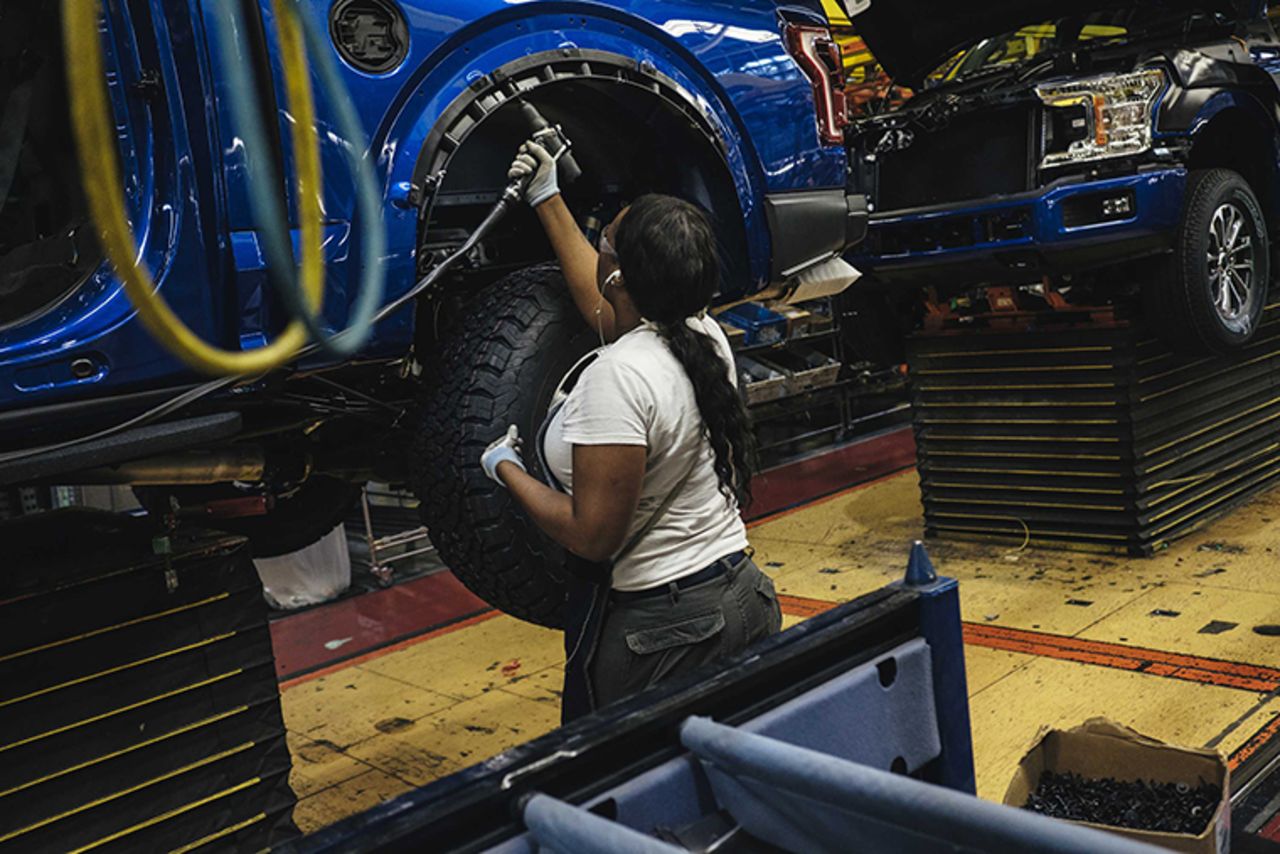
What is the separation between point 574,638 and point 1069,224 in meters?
3.03

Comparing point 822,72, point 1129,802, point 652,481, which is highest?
point 822,72

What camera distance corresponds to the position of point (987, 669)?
3.87 m

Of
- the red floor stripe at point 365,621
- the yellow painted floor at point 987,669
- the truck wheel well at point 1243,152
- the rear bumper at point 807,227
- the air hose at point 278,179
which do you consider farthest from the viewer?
the red floor stripe at point 365,621

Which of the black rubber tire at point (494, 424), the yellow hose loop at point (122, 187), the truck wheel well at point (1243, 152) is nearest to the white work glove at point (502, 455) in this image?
the black rubber tire at point (494, 424)

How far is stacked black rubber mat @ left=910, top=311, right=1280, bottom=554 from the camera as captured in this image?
5.04 meters

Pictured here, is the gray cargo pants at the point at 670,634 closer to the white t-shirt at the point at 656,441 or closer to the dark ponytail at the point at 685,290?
the white t-shirt at the point at 656,441

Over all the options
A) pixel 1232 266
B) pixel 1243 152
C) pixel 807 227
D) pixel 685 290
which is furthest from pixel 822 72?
pixel 1243 152

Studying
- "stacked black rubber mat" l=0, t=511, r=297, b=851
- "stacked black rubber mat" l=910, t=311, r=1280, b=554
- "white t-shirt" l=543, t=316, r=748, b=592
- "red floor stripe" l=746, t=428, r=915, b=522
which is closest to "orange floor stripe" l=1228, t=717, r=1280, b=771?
"white t-shirt" l=543, t=316, r=748, b=592

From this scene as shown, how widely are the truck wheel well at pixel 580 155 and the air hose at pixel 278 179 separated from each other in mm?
137

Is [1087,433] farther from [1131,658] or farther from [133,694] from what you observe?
[133,694]

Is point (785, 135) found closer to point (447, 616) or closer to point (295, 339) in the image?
point (295, 339)

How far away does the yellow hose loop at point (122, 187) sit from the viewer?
1.46m

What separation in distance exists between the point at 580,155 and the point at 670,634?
1232mm

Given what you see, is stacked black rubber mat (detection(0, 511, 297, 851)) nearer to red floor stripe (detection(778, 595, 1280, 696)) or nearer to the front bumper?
red floor stripe (detection(778, 595, 1280, 696))
